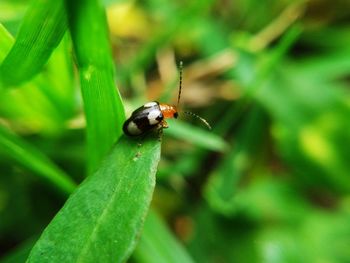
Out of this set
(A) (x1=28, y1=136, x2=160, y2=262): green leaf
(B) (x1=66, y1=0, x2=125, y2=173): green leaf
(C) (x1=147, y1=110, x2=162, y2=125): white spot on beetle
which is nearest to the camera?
(A) (x1=28, y1=136, x2=160, y2=262): green leaf

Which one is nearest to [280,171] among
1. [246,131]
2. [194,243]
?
[246,131]

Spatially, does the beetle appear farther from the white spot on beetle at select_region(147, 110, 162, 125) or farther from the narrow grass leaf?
the narrow grass leaf

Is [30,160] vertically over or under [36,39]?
under

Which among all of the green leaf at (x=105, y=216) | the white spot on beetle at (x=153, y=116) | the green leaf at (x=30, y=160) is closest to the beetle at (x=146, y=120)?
the white spot on beetle at (x=153, y=116)

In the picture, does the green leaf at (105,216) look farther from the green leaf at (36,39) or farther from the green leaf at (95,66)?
the green leaf at (36,39)

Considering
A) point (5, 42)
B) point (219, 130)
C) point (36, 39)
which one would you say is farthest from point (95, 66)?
point (219, 130)

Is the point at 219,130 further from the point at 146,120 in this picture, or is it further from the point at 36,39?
the point at 36,39

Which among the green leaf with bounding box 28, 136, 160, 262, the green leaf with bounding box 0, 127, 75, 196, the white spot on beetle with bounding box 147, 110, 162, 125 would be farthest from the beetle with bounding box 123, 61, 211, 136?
the green leaf with bounding box 0, 127, 75, 196
